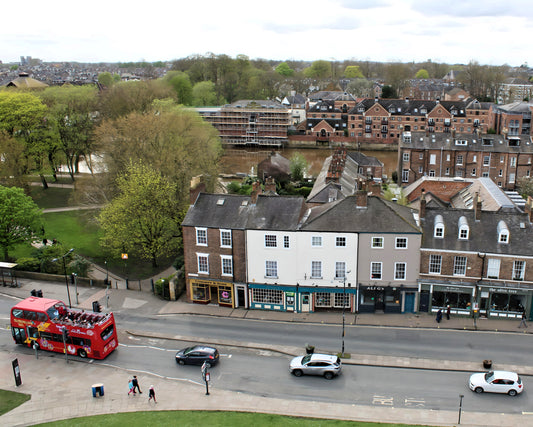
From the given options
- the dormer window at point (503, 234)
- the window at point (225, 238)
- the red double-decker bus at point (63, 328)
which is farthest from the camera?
the window at point (225, 238)

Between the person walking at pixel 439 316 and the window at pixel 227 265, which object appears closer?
the person walking at pixel 439 316

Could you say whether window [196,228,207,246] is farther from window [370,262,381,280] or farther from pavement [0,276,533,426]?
window [370,262,381,280]

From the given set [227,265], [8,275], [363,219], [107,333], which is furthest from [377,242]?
[8,275]

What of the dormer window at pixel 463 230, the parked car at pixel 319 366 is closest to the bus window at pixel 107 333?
the parked car at pixel 319 366

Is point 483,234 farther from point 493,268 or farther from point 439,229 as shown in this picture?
point 439,229

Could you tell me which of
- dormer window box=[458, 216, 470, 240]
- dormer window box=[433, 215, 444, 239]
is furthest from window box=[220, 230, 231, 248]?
dormer window box=[458, 216, 470, 240]

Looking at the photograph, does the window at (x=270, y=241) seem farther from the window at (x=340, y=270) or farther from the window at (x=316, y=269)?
the window at (x=340, y=270)
